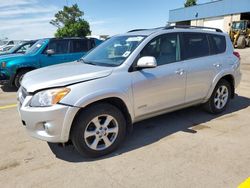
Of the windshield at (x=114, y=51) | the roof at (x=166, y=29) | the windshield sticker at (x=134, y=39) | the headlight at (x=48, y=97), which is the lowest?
the headlight at (x=48, y=97)

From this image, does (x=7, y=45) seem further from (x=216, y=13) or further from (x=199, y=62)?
(x=216, y=13)

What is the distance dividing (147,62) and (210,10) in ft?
136

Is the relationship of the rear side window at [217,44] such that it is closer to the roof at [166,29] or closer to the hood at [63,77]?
the roof at [166,29]

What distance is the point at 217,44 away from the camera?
17.1 feet

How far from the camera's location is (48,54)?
877cm

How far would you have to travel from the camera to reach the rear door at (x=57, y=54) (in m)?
8.75

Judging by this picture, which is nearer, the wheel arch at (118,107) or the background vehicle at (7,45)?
the wheel arch at (118,107)

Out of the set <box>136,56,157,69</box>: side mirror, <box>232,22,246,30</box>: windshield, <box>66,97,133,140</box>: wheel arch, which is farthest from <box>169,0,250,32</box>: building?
<box>66,97,133,140</box>: wheel arch

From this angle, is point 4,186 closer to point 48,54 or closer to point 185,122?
point 185,122

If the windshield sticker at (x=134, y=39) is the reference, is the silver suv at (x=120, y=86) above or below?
below

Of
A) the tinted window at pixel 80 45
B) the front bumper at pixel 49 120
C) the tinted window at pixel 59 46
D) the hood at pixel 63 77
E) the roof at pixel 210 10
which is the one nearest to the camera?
the front bumper at pixel 49 120

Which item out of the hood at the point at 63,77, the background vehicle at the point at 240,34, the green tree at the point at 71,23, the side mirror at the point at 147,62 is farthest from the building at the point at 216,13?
the hood at the point at 63,77

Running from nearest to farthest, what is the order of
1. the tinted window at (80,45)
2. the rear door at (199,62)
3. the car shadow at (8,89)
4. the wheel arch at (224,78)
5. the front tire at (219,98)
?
the rear door at (199,62), the wheel arch at (224,78), the front tire at (219,98), the car shadow at (8,89), the tinted window at (80,45)

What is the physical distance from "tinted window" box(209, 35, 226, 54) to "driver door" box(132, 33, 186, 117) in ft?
3.29
